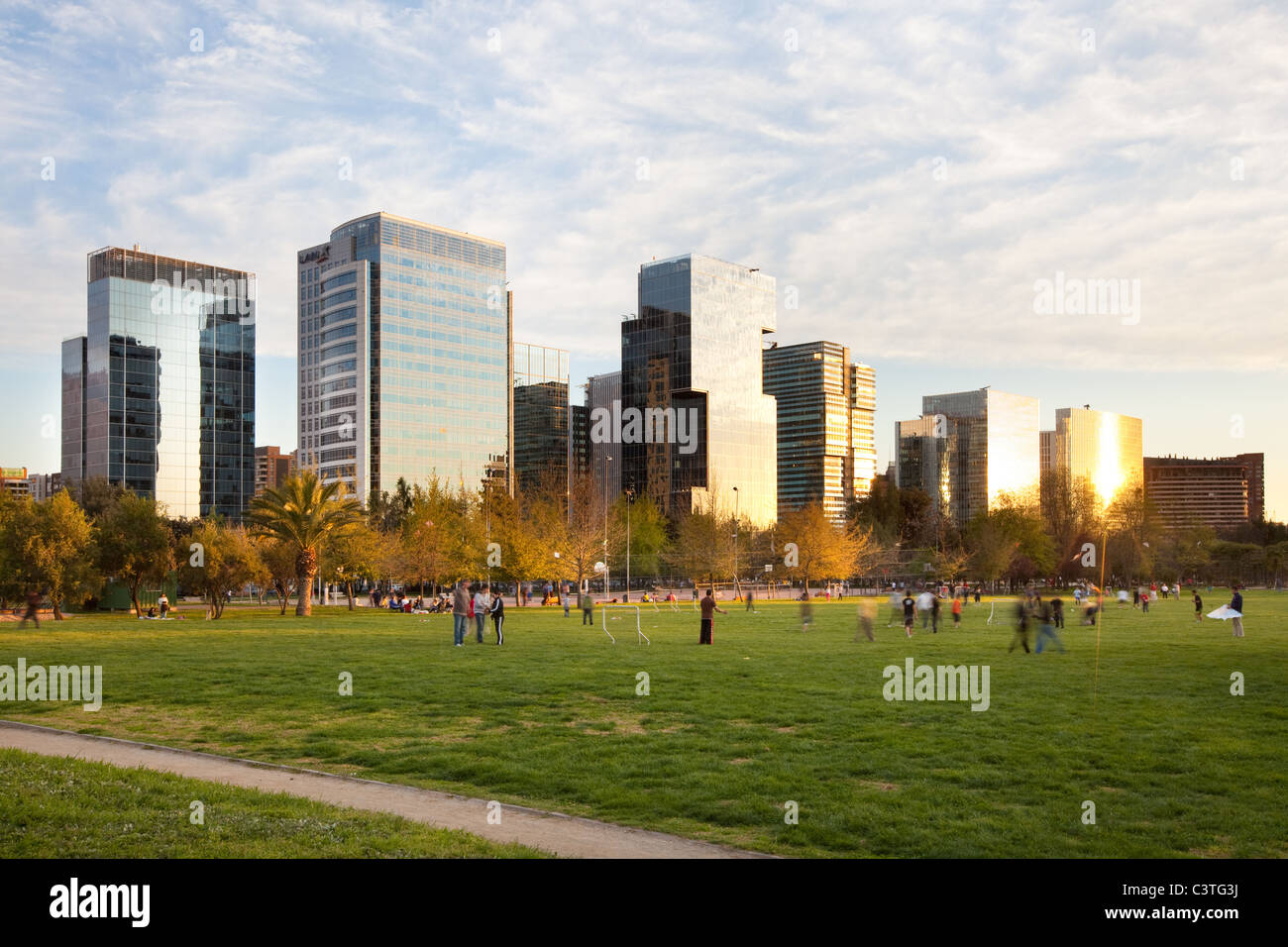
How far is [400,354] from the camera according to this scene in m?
172

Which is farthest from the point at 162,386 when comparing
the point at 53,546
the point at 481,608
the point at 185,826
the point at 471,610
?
the point at 185,826

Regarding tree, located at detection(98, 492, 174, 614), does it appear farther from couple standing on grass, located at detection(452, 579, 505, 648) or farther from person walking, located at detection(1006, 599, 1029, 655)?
person walking, located at detection(1006, 599, 1029, 655)

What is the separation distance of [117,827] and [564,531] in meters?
61.3

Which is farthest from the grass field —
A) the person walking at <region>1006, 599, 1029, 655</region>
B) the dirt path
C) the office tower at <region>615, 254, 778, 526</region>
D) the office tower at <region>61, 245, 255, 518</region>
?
the office tower at <region>61, 245, 255, 518</region>

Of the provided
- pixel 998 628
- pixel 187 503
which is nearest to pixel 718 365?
pixel 187 503

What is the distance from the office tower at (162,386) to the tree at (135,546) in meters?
129

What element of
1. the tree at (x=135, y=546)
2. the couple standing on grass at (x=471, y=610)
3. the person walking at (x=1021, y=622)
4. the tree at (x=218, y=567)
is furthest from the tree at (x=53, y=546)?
the person walking at (x=1021, y=622)

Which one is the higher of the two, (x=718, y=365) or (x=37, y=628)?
(x=718, y=365)

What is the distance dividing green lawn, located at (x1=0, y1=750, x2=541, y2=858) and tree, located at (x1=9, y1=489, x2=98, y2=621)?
4129 cm

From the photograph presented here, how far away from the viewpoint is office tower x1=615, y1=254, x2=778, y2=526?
166875 millimetres
